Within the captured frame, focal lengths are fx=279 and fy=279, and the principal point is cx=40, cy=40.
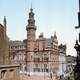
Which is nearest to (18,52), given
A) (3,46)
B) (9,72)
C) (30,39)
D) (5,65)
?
(30,39)

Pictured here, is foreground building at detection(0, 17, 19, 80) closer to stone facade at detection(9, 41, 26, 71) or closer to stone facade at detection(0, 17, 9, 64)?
stone facade at detection(0, 17, 9, 64)

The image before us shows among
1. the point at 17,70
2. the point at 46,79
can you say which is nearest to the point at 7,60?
the point at 17,70

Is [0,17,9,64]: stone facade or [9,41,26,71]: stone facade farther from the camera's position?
[9,41,26,71]: stone facade

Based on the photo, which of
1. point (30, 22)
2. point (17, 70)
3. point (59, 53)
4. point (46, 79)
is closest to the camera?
point (17, 70)

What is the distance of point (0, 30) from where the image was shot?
90.4ft

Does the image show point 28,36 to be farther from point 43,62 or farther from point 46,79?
point 46,79

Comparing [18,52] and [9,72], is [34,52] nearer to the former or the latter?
[18,52]

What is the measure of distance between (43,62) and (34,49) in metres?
5.01

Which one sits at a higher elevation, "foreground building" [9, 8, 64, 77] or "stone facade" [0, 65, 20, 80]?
"foreground building" [9, 8, 64, 77]

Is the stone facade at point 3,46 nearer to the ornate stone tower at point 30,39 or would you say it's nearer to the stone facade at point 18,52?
the ornate stone tower at point 30,39

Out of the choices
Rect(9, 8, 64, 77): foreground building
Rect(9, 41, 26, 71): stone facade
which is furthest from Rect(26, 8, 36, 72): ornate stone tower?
Rect(9, 41, 26, 71): stone facade

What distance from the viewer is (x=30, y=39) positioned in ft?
265

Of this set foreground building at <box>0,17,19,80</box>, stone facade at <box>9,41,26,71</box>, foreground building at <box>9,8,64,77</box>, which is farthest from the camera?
stone facade at <box>9,41,26,71</box>

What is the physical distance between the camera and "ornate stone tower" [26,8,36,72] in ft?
264
